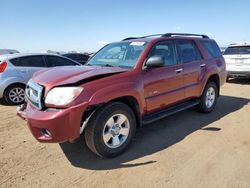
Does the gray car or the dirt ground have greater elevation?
the gray car

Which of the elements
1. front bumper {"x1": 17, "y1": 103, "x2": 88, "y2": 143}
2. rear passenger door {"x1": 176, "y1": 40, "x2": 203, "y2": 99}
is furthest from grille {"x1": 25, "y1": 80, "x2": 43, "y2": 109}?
rear passenger door {"x1": 176, "y1": 40, "x2": 203, "y2": 99}

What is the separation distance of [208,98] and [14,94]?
5426mm

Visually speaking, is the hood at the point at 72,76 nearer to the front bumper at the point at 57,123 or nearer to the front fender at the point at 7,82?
the front bumper at the point at 57,123

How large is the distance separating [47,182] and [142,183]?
1203 mm

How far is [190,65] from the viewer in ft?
16.0

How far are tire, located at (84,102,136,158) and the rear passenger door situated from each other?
1755 millimetres

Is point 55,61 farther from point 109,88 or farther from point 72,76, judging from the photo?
point 109,88

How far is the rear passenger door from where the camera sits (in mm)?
4738

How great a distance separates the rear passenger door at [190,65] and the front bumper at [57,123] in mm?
2548

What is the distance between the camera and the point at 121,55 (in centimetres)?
435

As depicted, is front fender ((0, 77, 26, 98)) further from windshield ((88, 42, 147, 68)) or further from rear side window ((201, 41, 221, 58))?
rear side window ((201, 41, 221, 58))

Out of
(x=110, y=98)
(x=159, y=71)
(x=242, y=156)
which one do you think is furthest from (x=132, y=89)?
(x=242, y=156)

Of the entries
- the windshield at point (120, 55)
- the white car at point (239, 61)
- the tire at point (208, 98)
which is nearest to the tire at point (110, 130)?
the windshield at point (120, 55)

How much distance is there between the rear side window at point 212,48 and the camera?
566 centimetres
